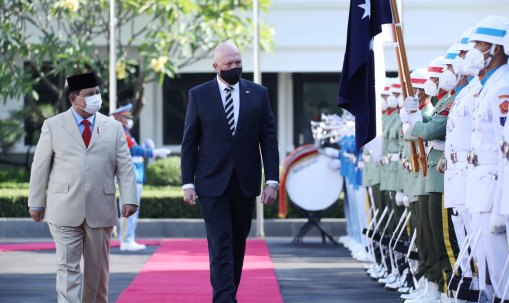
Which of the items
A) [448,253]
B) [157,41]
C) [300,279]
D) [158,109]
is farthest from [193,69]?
[448,253]

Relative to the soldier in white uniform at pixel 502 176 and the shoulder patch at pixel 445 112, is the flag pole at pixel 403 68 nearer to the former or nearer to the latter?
the shoulder patch at pixel 445 112

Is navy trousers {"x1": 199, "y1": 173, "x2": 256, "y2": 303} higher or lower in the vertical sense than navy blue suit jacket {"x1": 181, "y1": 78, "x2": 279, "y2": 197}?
lower

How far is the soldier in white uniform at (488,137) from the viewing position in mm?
10445

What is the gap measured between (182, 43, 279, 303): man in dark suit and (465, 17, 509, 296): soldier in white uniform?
1567mm

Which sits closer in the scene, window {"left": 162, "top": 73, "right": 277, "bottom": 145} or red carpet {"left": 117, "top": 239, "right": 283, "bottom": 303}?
red carpet {"left": 117, "top": 239, "right": 283, "bottom": 303}

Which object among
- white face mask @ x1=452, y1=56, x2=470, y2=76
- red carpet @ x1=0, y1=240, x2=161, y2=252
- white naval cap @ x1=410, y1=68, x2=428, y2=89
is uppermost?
white face mask @ x1=452, y1=56, x2=470, y2=76

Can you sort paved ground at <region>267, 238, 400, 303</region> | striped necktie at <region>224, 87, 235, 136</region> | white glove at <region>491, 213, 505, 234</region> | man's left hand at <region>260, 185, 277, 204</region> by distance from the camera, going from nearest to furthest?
white glove at <region>491, 213, 505, 234</region>
man's left hand at <region>260, 185, 277, 204</region>
striped necktie at <region>224, 87, 235, 136</region>
paved ground at <region>267, 238, 400, 303</region>

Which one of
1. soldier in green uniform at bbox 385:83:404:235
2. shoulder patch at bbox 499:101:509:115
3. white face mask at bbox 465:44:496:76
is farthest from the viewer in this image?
soldier in green uniform at bbox 385:83:404:235

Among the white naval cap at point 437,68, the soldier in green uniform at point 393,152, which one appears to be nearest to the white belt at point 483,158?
the white naval cap at point 437,68

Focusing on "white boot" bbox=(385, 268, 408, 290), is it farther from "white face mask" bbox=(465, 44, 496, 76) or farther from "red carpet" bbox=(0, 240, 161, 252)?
"red carpet" bbox=(0, 240, 161, 252)

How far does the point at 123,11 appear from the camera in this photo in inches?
1222

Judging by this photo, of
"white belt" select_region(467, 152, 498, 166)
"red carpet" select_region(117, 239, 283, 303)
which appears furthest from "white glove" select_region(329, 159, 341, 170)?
"white belt" select_region(467, 152, 498, 166)

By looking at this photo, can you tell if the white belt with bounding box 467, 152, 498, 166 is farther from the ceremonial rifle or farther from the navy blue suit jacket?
the ceremonial rifle

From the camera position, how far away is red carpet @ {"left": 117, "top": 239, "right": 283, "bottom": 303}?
13.8 meters
